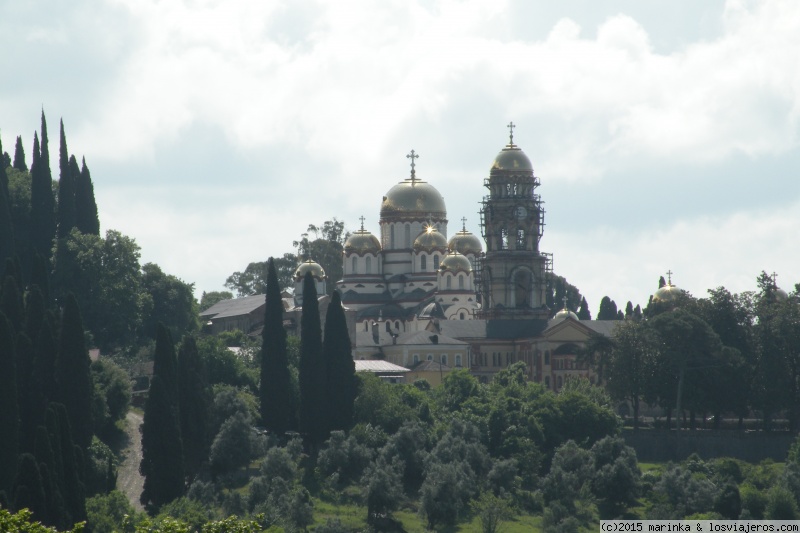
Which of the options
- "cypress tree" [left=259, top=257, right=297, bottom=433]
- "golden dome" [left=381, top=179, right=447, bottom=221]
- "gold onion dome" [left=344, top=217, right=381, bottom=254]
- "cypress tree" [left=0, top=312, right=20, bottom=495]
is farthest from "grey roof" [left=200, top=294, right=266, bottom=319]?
"cypress tree" [left=0, top=312, right=20, bottom=495]

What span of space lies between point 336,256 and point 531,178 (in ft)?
99.6

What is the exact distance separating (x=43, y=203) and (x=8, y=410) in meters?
31.8

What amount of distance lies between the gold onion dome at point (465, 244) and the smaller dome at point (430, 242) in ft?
2.18

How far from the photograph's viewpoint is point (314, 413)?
8081 cm

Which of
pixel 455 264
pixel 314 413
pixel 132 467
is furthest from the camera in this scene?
pixel 455 264

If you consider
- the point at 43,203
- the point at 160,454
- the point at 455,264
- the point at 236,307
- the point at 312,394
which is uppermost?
the point at 455,264

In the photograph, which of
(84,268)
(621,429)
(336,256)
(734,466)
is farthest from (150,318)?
(336,256)

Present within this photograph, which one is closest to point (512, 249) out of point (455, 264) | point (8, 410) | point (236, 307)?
point (455, 264)

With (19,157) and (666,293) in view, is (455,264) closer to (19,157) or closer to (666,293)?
(666,293)

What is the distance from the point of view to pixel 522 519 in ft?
251

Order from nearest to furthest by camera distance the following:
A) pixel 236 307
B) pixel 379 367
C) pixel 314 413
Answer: pixel 314 413
pixel 379 367
pixel 236 307

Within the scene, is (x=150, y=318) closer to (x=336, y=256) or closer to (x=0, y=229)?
(x=0, y=229)

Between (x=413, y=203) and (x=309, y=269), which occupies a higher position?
(x=413, y=203)

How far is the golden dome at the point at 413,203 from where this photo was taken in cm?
13312
